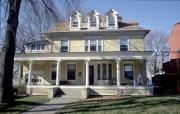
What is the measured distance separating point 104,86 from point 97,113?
1122 cm

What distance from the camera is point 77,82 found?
2777cm

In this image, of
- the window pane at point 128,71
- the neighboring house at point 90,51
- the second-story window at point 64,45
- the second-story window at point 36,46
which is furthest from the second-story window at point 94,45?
the second-story window at point 36,46

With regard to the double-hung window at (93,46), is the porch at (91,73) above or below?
below

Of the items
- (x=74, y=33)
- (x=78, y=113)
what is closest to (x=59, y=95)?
(x=74, y=33)

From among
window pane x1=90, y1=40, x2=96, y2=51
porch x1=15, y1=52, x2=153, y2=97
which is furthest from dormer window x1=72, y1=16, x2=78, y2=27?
porch x1=15, y1=52, x2=153, y2=97

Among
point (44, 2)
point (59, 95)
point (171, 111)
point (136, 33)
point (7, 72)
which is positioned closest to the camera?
point (171, 111)

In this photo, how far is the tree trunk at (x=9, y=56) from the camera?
16.7m

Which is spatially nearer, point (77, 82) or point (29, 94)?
point (29, 94)

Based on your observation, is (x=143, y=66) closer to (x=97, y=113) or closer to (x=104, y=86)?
(x=104, y=86)

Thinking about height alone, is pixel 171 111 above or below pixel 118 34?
below

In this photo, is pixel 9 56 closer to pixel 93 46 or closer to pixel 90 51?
pixel 90 51

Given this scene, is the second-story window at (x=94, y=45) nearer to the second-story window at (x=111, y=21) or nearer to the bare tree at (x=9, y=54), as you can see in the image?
the second-story window at (x=111, y=21)

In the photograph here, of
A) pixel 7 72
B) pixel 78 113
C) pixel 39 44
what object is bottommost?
pixel 78 113

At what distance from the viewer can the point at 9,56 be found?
56.2 ft
